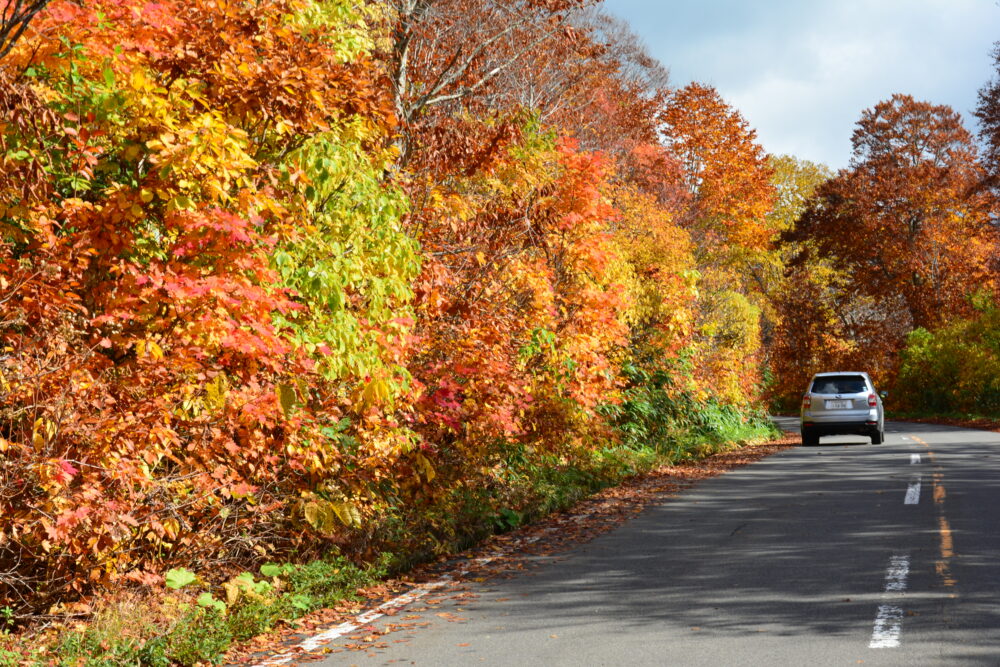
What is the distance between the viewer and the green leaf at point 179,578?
752 cm

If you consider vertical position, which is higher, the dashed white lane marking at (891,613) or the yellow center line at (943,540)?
the yellow center line at (943,540)

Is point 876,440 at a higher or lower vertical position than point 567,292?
lower

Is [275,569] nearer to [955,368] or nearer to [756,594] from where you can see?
[756,594]

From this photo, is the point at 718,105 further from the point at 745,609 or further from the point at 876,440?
the point at 745,609

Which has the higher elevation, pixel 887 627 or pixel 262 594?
pixel 262 594

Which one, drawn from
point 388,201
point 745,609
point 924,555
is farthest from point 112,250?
point 924,555

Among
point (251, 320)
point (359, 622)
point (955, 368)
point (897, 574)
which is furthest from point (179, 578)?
point (955, 368)

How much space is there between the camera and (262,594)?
8016 millimetres

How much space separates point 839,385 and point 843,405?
48 centimetres

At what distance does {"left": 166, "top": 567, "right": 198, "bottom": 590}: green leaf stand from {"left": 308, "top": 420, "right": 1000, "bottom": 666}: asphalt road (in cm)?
144

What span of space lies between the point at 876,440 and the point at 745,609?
62.4 ft

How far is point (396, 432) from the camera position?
32.9ft

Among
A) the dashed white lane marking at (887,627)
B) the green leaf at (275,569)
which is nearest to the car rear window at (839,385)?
the dashed white lane marking at (887,627)

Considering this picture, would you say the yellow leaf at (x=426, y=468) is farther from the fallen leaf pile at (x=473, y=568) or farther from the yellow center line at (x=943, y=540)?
the yellow center line at (x=943, y=540)
